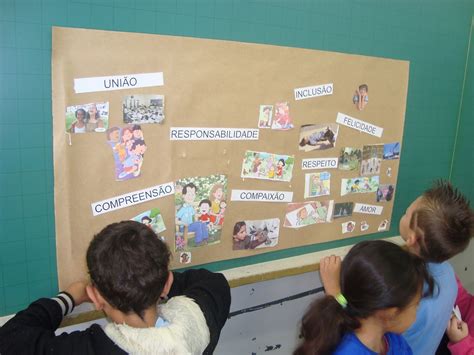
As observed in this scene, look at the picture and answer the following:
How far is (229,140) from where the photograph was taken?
1374 mm

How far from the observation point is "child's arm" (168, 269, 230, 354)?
0.97 meters

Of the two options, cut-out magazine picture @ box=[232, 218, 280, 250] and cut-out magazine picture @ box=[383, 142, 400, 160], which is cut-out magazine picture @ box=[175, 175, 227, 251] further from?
cut-out magazine picture @ box=[383, 142, 400, 160]

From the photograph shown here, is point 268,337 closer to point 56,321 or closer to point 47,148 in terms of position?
point 56,321

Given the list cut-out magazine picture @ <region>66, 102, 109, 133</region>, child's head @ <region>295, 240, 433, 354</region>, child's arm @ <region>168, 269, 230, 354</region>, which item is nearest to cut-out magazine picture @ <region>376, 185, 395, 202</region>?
child's head @ <region>295, 240, 433, 354</region>

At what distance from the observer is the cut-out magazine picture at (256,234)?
1472mm

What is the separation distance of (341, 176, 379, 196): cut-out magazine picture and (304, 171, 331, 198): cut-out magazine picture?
0.09 metres

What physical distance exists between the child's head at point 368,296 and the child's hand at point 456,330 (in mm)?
451

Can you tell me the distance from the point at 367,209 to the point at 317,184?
0.35 metres

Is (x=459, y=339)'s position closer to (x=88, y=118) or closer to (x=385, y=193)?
(x=385, y=193)

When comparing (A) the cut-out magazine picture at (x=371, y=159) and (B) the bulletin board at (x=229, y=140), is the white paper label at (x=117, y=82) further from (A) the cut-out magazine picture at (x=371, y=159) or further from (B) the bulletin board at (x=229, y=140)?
(A) the cut-out magazine picture at (x=371, y=159)

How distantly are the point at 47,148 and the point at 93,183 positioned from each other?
157mm

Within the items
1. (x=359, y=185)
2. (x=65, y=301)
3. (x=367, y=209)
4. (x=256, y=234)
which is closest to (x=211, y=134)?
(x=256, y=234)

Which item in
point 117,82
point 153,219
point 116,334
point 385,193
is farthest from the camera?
point 385,193

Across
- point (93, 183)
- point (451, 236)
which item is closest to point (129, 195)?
point (93, 183)
